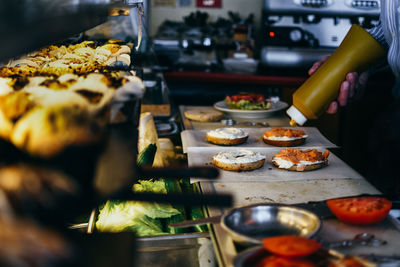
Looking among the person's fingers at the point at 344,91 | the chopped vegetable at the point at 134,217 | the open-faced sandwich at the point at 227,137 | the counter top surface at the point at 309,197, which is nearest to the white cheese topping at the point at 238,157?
the counter top surface at the point at 309,197

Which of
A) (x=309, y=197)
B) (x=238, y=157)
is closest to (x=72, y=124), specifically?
(x=309, y=197)

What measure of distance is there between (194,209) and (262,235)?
556 millimetres

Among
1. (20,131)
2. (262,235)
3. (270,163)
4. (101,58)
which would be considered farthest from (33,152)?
(270,163)

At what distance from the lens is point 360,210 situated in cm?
131

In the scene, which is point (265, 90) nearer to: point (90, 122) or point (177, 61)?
point (177, 61)

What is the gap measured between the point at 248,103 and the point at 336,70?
1.08m

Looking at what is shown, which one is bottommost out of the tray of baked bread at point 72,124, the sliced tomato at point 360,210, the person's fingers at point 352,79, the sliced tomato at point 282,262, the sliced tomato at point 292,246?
the sliced tomato at point 360,210

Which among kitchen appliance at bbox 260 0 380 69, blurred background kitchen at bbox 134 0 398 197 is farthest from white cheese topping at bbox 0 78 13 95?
kitchen appliance at bbox 260 0 380 69

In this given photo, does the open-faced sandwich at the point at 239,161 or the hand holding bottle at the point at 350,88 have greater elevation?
the hand holding bottle at the point at 350,88

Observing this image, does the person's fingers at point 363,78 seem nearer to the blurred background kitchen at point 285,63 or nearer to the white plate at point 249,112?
the white plate at point 249,112

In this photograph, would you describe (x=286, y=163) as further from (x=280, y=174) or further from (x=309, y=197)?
(x=309, y=197)

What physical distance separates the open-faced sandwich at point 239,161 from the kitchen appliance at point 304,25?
2889mm

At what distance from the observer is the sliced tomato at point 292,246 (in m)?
0.96

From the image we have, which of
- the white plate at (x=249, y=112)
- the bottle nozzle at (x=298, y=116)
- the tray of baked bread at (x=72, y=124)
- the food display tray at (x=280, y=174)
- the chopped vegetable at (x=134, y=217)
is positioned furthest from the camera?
A: the white plate at (x=249, y=112)
